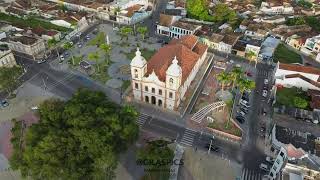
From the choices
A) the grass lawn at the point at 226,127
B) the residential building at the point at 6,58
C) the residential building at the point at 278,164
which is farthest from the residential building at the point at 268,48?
the residential building at the point at 6,58

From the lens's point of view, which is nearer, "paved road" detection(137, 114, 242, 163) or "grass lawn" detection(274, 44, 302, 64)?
"paved road" detection(137, 114, 242, 163)

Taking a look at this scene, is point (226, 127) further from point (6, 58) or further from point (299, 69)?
point (6, 58)

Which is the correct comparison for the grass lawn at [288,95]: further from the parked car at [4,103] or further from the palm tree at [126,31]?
the parked car at [4,103]

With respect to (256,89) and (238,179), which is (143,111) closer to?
(238,179)

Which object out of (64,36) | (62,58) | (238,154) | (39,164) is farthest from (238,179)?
(64,36)

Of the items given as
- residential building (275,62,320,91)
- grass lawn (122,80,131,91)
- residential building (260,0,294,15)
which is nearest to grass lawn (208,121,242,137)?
residential building (275,62,320,91)

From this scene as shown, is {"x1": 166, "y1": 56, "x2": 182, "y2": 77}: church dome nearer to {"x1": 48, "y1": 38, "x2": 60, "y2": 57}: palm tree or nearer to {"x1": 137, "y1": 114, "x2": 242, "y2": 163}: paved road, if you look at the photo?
{"x1": 137, "y1": 114, "x2": 242, "y2": 163}: paved road
